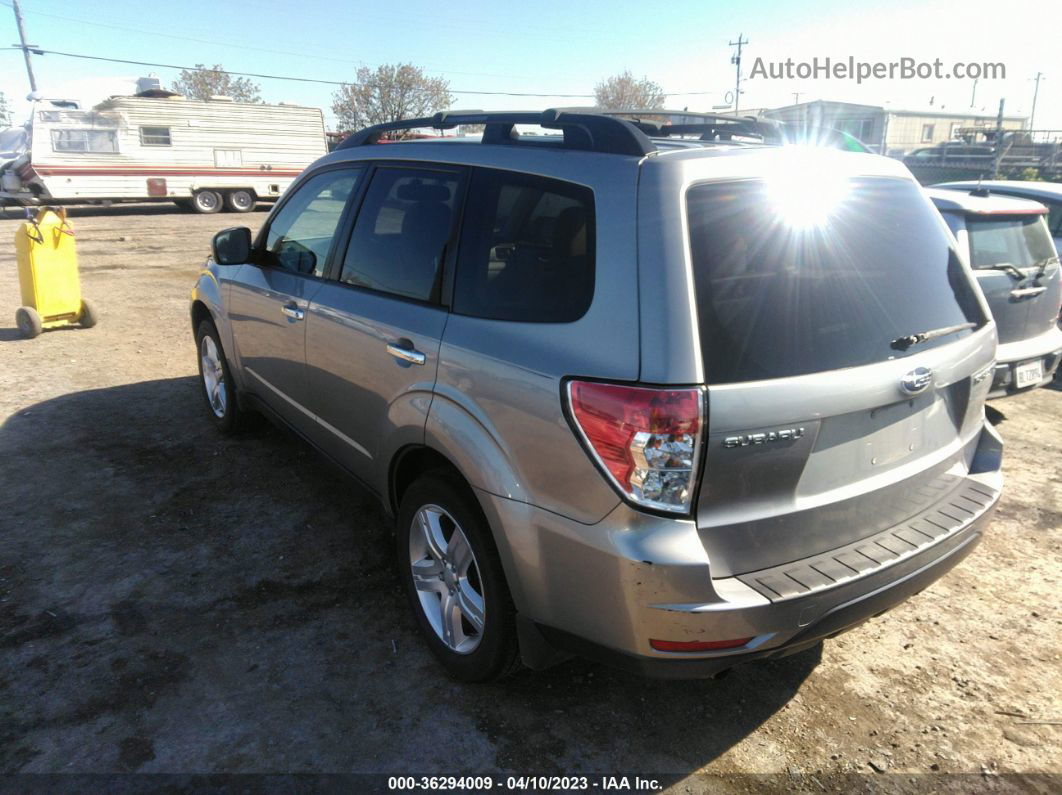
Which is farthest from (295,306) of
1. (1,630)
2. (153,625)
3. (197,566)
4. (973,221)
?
(973,221)

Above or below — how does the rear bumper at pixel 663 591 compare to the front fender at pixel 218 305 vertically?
below

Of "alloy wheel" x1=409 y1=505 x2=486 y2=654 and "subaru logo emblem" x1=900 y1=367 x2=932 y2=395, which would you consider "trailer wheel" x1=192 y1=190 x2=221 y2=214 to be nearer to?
"alloy wheel" x1=409 y1=505 x2=486 y2=654

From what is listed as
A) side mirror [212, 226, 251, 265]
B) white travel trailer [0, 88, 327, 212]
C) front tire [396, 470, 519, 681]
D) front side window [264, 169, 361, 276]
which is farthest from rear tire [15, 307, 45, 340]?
white travel trailer [0, 88, 327, 212]

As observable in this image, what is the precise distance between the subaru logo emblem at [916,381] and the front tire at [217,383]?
13.0ft

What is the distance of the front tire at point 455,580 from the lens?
8.30ft

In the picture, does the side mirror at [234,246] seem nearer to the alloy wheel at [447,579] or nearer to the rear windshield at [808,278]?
the alloy wheel at [447,579]

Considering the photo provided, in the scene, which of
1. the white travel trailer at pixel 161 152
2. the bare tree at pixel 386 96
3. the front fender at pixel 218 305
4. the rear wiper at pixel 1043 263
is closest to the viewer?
the front fender at pixel 218 305

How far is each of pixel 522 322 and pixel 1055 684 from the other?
2419mm

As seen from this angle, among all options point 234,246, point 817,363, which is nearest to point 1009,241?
point 817,363

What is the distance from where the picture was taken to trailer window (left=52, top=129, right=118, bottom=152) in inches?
834

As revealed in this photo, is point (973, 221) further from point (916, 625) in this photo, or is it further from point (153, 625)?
point (153, 625)

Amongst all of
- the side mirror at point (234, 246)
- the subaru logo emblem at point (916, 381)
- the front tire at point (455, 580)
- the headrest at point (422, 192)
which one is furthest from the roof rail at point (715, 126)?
the side mirror at point (234, 246)

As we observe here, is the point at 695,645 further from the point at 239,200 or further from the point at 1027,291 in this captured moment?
the point at 239,200

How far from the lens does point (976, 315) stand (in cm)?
279
